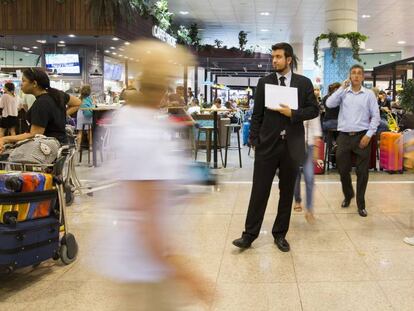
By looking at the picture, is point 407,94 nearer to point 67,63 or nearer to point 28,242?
point 28,242

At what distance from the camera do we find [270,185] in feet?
12.9

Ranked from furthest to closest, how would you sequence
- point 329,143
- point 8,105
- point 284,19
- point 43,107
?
point 284,19, point 8,105, point 329,143, point 43,107

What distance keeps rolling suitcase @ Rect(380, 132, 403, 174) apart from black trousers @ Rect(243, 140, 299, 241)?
4413 mm

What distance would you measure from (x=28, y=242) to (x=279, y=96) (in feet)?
6.90

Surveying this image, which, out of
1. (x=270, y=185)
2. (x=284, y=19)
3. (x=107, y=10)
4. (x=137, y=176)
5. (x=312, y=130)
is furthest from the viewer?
(x=284, y=19)

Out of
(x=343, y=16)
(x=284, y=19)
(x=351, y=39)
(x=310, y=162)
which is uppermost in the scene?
(x=284, y=19)

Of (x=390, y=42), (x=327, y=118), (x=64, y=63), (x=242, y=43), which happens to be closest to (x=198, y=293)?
(x=327, y=118)

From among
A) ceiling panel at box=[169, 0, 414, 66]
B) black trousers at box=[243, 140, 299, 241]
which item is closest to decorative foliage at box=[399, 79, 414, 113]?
black trousers at box=[243, 140, 299, 241]

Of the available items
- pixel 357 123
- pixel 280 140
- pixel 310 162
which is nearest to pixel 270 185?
pixel 280 140

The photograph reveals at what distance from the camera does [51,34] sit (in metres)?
11.4

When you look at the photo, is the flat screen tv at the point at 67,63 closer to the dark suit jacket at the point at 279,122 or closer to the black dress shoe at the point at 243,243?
the dark suit jacket at the point at 279,122

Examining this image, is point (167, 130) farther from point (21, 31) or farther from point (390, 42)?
point (390, 42)

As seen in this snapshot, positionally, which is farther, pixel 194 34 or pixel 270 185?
pixel 194 34

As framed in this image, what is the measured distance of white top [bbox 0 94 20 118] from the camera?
1059cm
